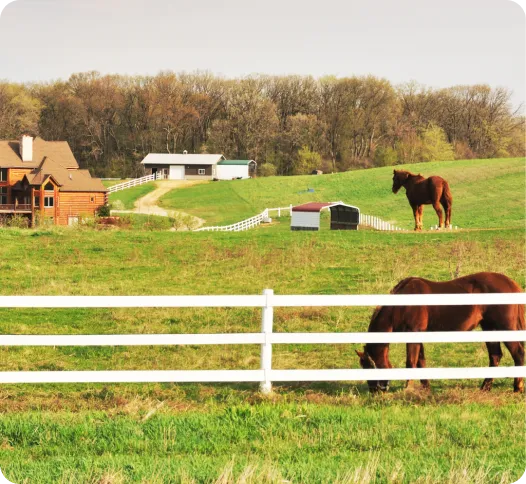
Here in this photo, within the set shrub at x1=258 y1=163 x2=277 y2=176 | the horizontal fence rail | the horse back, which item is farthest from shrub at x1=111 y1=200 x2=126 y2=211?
the horse back

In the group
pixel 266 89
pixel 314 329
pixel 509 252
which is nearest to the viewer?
pixel 314 329

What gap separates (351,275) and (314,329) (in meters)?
6.34

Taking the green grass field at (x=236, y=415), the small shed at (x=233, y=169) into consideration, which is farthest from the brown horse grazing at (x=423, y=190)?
the small shed at (x=233, y=169)

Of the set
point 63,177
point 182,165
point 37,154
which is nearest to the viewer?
point 63,177

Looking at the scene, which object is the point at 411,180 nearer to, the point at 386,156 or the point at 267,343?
the point at 267,343

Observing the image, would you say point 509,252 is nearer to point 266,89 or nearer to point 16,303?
point 16,303

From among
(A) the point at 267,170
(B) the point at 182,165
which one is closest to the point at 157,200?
(B) the point at 182,165

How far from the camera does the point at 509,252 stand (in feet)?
71.9

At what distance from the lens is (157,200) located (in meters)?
65.1

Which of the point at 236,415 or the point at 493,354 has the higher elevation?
the point at 493,354

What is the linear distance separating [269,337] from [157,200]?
57.9 metres

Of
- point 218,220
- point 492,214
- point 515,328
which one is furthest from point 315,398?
point 218,220

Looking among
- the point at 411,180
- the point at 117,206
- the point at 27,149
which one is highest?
the point at 27,149

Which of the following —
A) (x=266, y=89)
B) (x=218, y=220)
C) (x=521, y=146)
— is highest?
(x=266, y=89)
